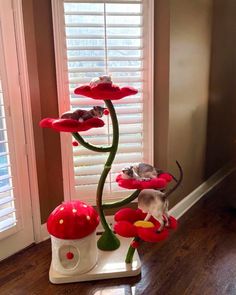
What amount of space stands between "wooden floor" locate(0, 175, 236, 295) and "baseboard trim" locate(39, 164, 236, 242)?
0.09m

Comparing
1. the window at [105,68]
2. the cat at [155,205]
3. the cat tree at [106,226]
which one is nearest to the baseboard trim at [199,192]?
the window at [105,68]

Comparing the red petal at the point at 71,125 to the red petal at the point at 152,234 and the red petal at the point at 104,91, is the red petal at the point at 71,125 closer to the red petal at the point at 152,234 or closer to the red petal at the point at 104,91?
the red petal at the point at 104,91

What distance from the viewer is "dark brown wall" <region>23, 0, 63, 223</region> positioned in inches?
82.3

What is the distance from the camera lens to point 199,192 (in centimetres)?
312

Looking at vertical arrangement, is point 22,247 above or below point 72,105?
below

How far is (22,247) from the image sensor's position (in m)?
2.34

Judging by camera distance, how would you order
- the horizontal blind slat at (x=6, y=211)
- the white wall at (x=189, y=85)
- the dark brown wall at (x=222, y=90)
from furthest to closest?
the dark brown wall at (x=222, y=90)
the white wall at (x=189, y=85)
the horizontal blind slat at (x=6, y=211)

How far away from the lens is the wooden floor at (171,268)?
74.5 inches

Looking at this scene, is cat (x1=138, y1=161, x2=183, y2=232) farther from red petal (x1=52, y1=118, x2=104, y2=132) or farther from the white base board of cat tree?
red petal (x1=52, y1=118, x2=104, y2=132)

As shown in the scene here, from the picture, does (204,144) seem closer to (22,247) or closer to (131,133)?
(131,133)

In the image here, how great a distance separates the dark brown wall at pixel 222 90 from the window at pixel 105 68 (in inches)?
38.4

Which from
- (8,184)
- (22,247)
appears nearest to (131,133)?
(8,184)

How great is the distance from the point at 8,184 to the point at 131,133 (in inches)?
38.8

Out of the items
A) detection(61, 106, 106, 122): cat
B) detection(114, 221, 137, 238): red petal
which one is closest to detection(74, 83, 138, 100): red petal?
detection(61, 106, 106, 122): cat
